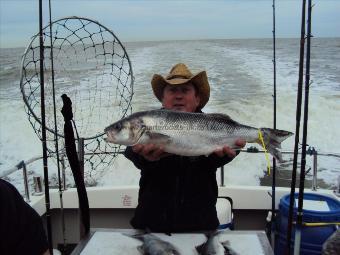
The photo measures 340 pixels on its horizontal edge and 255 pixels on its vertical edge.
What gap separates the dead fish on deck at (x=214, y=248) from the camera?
1.97 metres

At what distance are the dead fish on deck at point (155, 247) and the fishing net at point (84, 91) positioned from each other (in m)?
1.09

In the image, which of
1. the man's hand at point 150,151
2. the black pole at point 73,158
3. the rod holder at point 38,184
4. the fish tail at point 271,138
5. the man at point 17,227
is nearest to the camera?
the man at point 17,227

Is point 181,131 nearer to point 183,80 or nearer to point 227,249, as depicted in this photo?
point 183,80

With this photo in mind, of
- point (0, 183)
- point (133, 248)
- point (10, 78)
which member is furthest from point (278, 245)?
point (10, 78)

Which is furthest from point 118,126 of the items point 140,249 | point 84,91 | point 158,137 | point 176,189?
point 84,91

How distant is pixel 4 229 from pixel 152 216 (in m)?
1.09

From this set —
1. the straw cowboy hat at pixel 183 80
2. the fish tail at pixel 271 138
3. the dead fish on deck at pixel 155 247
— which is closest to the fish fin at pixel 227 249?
the dead fish on deck at pixel 155 247

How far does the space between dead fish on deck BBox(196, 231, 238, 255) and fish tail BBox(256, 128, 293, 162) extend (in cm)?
84

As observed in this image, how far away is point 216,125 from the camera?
2.60m

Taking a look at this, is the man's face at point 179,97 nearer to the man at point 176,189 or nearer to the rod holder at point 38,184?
the man at point 176,189

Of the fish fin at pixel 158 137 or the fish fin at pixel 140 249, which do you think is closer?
the fish fin at pixel 140 249

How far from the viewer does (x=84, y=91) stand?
14.1m

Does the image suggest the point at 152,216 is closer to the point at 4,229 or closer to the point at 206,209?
the point at 206,209

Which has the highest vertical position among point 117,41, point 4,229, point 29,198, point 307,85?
point 117,41
